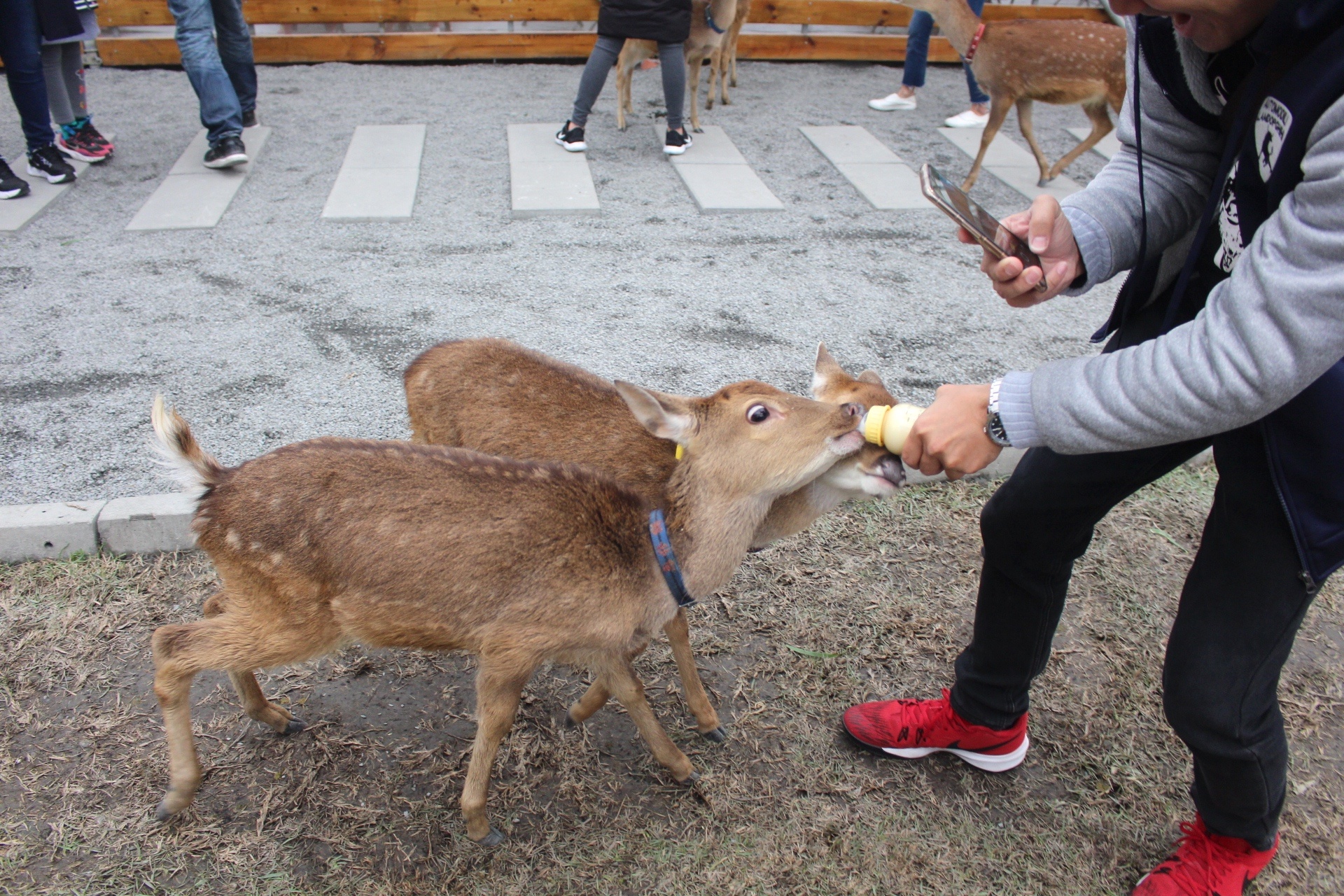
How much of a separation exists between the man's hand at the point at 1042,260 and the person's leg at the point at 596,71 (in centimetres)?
537

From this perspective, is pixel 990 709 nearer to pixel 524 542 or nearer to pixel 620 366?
pixel 524 542

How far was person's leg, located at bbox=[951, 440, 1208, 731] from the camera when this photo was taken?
6.72 ft

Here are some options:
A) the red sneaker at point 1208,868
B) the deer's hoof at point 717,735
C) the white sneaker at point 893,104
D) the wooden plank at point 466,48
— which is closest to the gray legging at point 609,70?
the white sneaker at point 893,104

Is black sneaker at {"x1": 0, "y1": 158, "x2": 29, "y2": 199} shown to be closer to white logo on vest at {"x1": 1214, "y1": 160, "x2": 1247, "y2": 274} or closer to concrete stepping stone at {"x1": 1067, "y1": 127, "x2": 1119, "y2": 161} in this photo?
white logo on vest at {"x1": 1214, "y1": 160, "x2": 1247, "y2": 274}

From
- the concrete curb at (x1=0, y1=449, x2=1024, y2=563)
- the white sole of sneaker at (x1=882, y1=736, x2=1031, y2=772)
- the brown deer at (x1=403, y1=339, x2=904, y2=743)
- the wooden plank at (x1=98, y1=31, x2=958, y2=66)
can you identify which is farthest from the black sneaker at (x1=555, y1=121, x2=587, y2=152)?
the white sole of sneaker at (x1=882, y1=736, x2=1031, y2=772)

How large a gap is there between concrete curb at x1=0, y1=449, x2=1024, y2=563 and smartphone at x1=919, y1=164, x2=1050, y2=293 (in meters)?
1.19

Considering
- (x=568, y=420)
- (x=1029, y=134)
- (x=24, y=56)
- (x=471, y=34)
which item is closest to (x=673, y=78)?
(x=1029, y=134)

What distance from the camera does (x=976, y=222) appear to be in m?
2.10

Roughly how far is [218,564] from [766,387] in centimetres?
157

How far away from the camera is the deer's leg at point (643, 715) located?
2.48 metres

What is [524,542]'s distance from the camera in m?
2.31

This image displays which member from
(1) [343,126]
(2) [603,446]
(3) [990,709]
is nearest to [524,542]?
(2) [603,446]

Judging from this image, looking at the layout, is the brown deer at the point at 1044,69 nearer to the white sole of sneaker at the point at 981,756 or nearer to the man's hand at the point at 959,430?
the white sole of sneaker at the point at 981,756

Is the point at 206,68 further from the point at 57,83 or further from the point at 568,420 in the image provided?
the point at 568,420
